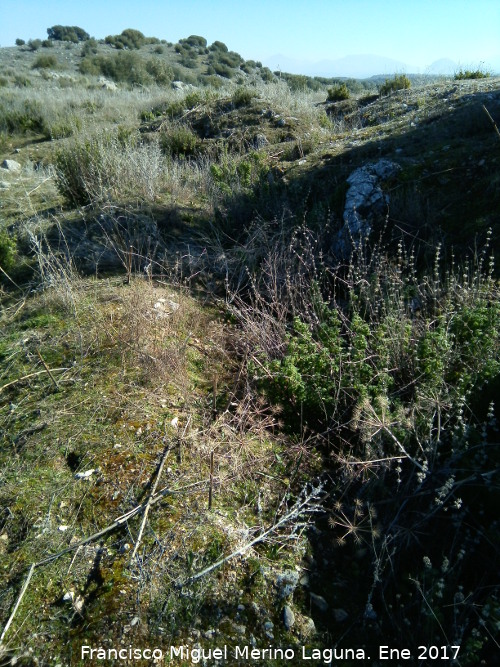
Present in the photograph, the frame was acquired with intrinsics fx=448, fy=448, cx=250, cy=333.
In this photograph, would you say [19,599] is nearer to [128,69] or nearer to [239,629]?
[239,629]

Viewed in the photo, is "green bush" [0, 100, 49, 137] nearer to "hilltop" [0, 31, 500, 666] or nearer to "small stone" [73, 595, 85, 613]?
"hilltop" [0, 31, 500, 666]

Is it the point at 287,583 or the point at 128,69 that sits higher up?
the point at 128,69

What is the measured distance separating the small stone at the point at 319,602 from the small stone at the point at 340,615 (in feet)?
0.16

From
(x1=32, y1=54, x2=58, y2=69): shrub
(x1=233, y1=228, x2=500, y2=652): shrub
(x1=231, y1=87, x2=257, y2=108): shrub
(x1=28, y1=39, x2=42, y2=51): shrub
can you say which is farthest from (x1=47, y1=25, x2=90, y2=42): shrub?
(x1=233, y1=228, x2=500, y2=652): shrub

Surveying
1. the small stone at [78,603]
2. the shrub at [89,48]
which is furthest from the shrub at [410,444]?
the shrub at [89,48]

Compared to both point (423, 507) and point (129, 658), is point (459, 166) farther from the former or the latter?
point (129, 658)

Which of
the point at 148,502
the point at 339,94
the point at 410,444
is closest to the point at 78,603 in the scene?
the point at 148,502

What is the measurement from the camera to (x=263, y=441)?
2.86 metres

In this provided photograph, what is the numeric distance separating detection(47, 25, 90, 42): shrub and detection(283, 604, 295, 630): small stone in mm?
43745

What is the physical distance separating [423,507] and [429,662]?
30.1 inches

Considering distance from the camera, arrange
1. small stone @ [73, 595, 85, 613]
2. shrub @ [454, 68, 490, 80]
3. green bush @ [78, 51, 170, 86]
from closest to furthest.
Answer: small stone @ [73, 595, 85, 613] → shrub @ [454, 68, 490, 80] → green bush @ [78, 51, 170, 86]

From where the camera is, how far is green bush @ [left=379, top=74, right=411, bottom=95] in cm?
1137

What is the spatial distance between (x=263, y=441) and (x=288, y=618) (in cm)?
102

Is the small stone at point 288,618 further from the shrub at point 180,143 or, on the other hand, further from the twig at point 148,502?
the shrub at point 180,143
